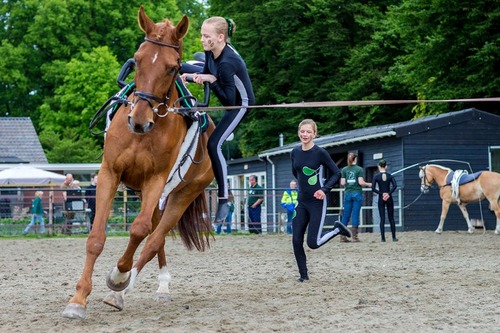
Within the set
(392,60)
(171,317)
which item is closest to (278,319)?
(171,317)

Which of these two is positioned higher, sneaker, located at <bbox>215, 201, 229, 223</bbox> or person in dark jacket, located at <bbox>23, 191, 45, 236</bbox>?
person in dark jacket, located at <bbox>23, 191, 45, 236</bbox>

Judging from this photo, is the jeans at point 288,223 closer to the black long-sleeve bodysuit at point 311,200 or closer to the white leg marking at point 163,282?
the black long-sleeve bodysuit at point 311,200

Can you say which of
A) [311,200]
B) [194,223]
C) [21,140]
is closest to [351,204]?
[311,200]

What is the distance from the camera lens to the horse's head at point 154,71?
8461 millimetres

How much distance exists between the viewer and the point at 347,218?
25375 millimetres

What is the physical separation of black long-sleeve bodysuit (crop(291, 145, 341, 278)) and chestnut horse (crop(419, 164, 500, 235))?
1782 cm

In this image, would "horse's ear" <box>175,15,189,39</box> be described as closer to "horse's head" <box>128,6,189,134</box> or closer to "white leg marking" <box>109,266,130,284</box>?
"horse's head" <box>128,6,189,134</box>

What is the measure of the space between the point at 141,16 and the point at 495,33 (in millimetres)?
26723

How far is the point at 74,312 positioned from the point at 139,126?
1.70m

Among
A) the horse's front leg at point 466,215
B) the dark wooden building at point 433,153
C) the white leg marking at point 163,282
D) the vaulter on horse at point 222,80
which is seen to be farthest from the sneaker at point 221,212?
the dark wooden building at point 433,153

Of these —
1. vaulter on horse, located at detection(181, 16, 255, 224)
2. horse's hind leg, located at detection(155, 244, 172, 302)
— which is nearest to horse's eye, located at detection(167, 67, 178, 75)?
vaulter on horse, located at detection(181, 16, 255, 224)

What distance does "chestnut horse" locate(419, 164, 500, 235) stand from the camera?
29.4 metres

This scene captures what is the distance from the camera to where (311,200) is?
12.0m

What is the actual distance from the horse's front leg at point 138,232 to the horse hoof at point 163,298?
806 mm
